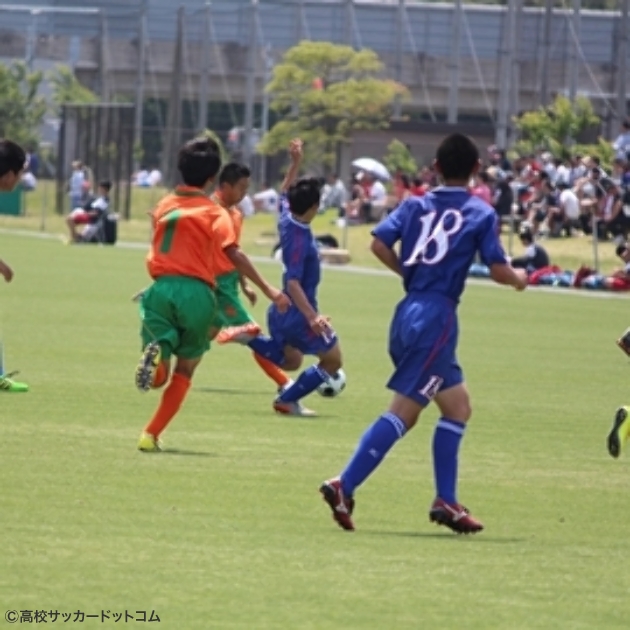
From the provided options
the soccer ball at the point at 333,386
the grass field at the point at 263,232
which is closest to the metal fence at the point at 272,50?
the grass field at the point at 263,232

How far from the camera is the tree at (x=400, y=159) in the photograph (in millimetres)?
61094

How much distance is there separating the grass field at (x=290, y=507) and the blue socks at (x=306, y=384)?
212 mm

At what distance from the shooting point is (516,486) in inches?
444

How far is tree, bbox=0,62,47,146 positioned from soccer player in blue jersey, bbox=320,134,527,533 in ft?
228

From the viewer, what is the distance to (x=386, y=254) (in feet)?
30.9

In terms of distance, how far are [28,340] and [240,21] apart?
58.1 metres

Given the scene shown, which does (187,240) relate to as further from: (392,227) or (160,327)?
(392,227)

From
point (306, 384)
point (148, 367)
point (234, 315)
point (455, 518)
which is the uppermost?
point (148, 367)

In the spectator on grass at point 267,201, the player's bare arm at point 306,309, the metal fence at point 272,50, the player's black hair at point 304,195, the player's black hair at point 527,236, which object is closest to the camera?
the player's bare arm at point 306,309

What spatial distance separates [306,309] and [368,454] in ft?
14.0

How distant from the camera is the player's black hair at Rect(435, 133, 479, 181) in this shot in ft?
30.6

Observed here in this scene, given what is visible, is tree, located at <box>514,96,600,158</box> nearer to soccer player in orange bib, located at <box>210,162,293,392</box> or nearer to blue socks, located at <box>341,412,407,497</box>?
soccer player in orange bib, located at <box>210,162,293,392</box>

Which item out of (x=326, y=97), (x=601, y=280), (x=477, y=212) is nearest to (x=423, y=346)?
(x=477, y=212)

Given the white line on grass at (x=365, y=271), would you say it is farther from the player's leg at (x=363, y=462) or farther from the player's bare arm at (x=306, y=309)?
the player's leg at (x=363, y=462)
